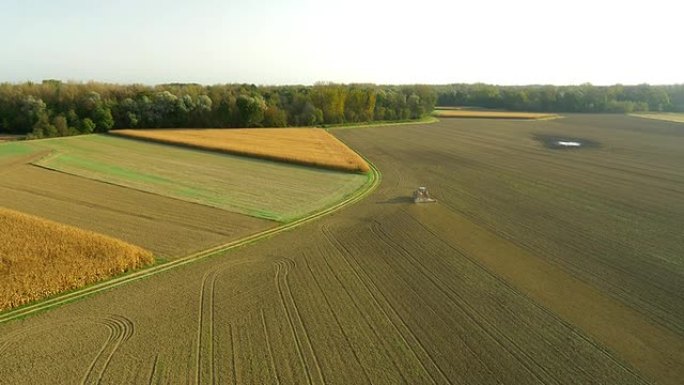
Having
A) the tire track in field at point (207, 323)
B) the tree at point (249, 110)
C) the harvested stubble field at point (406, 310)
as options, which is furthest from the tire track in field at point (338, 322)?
the tree at point (249, 110)

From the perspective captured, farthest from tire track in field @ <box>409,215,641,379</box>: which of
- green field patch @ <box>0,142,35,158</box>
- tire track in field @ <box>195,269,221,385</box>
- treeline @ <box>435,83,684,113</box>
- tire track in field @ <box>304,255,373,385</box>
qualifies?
treeline @ <box>435,83,684,113</box>

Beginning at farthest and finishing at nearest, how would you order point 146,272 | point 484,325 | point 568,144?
1. point 568,144
2. point 146,272
3. point 484,325

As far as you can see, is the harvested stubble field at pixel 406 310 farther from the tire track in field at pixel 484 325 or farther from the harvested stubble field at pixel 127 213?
the harvested stubble field at pixel 127 213

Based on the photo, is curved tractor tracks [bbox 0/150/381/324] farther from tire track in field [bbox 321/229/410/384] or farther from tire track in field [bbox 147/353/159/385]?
tire track in field [bbox 147/353/159/385]

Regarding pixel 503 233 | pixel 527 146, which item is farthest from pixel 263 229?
pixel 527 146

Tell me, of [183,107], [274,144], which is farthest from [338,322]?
[183,107]

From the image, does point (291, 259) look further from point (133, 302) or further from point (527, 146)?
point (527, 146)

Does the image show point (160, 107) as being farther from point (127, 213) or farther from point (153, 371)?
point (153, 371)
